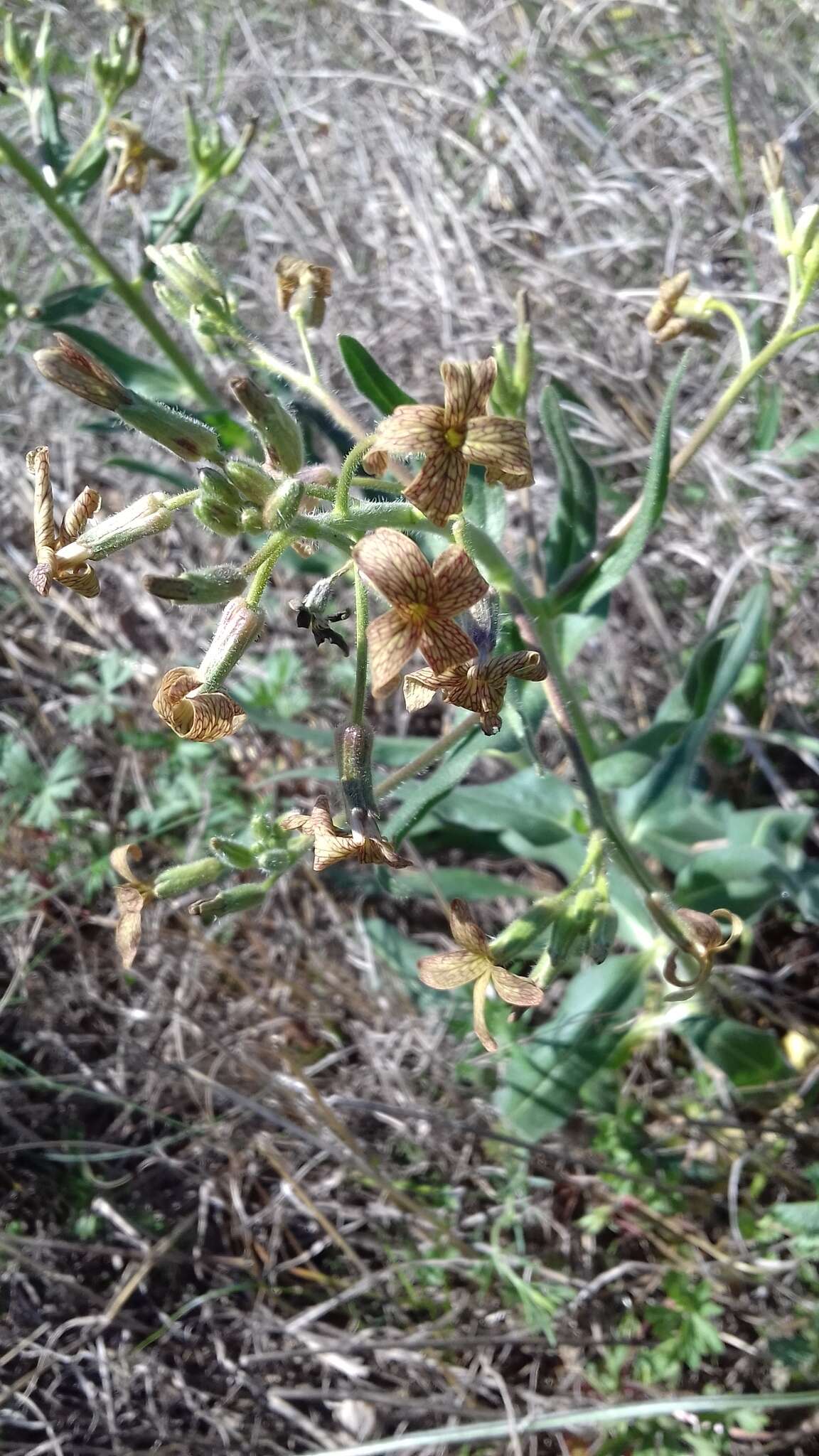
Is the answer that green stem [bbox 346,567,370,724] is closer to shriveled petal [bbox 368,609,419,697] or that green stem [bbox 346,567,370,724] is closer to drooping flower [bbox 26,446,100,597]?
shriveled petal [bbox 368,609,419,697]

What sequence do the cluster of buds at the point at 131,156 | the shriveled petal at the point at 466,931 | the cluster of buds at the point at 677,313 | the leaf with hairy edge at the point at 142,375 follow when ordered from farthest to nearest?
the leaf with hairy edge at the point at 142,375
the cluster of buds at the point at 131,156
the cluster of buds at the point at 677,313
the shriveled petal at the point at 466,931

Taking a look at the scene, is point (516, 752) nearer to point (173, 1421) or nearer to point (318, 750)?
point (318, 750)

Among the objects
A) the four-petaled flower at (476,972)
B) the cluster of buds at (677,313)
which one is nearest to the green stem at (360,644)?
the four-petaled flower at (476,972)

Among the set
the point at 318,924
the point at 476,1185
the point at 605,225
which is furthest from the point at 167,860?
the point at 605,225

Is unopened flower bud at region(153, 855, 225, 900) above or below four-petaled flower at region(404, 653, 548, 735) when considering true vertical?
below

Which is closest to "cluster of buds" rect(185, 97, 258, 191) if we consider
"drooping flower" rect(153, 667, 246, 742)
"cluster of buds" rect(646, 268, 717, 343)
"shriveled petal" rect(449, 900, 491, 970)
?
"cluster of buds" rect(646, 268, 717, 343)

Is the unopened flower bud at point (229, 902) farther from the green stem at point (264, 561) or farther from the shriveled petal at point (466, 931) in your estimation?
the green stem at point (264, 561)
